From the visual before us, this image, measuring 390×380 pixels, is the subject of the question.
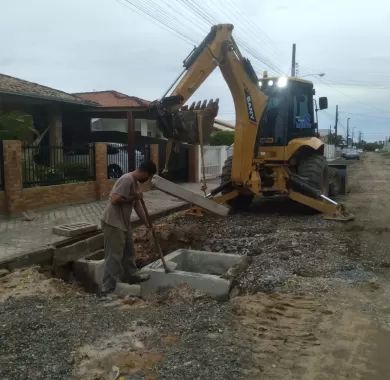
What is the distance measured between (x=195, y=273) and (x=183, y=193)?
177 centimetres

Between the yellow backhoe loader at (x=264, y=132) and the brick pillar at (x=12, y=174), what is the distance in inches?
157

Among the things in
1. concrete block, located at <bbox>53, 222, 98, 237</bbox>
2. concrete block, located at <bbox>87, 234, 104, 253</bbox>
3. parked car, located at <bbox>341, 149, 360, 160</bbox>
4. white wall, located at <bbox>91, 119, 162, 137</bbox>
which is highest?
white wall, located at <bbox>91, 119, 162, 137</bbox>

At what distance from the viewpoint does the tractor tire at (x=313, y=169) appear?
36.9 feet

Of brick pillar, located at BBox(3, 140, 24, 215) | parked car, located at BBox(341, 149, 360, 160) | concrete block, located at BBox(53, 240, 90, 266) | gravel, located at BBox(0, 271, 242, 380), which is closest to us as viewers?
gravel, located at BBox(0, 271, 242, 380)

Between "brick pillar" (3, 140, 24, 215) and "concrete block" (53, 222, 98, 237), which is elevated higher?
"brick pillar" (3, 140, 24, 215)

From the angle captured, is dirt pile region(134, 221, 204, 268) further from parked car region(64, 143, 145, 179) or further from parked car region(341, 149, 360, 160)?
parked car region(341, 149, 360, 160)

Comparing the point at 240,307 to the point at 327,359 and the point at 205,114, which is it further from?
the point at 205,114

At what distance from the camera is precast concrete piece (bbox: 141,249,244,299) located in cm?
639

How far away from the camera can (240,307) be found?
5.55 metres

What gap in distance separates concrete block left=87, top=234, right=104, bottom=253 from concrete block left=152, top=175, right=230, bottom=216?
181cm

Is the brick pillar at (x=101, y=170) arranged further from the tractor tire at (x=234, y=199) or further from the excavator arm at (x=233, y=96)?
the excavator arm at (x=233, y=96)

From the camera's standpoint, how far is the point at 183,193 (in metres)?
8.18

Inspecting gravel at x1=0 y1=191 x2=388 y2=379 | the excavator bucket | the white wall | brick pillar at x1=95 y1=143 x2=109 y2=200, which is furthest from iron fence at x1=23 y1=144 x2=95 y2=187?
the white wall

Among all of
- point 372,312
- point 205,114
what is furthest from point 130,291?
point 205,114
